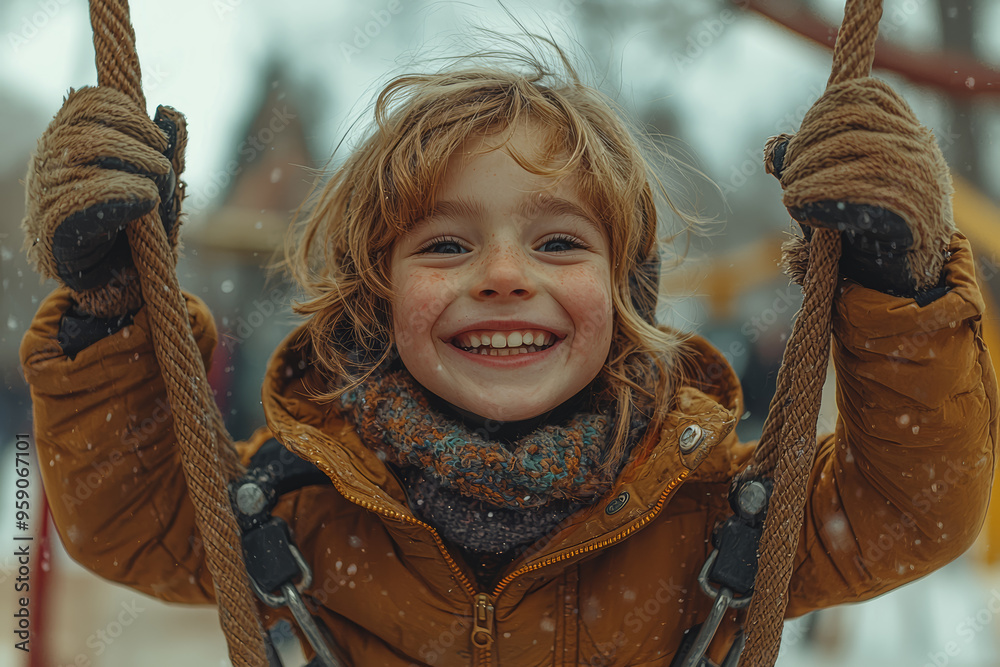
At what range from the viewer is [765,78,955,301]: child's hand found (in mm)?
893

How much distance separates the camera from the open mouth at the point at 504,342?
1.15 meters

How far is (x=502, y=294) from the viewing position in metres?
1.12

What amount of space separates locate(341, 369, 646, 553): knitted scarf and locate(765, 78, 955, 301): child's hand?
1.45 feet

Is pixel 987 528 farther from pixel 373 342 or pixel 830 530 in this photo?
pixel 373 342

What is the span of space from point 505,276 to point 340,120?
5.26 ft

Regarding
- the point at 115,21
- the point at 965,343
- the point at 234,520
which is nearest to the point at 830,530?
the point at 965,343
